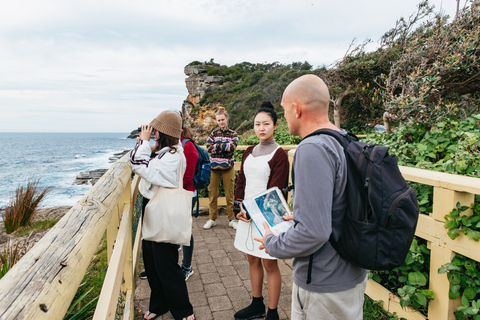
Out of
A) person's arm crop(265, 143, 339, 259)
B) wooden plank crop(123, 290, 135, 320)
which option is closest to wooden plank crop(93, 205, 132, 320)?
wooden plank crop(123, 290, 135, 320)

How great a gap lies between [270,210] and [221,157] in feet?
11.9

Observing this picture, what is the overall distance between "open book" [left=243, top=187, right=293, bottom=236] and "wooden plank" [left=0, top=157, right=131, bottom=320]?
84 centimetres

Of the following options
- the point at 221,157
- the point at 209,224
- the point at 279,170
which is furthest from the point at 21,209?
the point at 279,170

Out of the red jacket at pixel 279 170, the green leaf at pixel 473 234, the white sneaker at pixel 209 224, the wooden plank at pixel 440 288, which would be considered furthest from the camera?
the white sneaker at pixel 209 224

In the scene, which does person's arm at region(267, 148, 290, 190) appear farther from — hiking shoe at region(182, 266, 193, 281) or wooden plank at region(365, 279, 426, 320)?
hiking shoe at region(182, 266, 193, 281)

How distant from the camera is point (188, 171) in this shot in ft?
11.0

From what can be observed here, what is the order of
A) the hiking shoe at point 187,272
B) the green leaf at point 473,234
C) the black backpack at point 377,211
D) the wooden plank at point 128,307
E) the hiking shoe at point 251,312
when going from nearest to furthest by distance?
the black backpack at point 377,211
the green leaf at point 473,234
the wooden plank at point 128,307
the hiking shoe at point 251,312
the hiking shoe at point 187,272

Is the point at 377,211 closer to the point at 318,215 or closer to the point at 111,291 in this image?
the point at 318,215

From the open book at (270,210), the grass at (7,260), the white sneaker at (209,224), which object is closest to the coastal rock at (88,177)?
the white sneaker at (209,224)

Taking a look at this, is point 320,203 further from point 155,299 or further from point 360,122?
point 360,122

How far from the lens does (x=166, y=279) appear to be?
279cm

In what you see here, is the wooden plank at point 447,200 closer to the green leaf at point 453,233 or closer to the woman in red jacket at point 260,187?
the green leaf at point 453,233

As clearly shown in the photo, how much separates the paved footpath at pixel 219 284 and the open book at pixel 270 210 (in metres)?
1.57

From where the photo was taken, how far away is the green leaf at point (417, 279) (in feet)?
7.20
